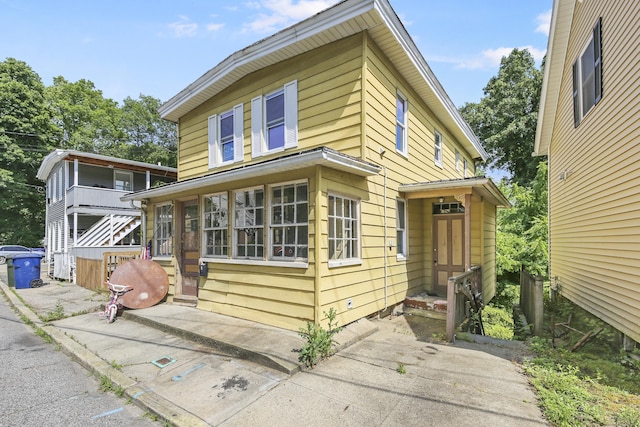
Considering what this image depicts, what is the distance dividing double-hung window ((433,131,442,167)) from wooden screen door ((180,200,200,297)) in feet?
24.1

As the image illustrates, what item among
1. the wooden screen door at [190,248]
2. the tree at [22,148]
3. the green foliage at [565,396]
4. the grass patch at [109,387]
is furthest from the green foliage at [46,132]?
the green foliage at [565,396]

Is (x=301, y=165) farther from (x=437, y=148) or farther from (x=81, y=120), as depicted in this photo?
(x=81, y=120)

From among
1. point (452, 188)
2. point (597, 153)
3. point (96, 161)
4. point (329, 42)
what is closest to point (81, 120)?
point (96, 161)

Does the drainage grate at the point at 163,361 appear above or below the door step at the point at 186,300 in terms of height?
below

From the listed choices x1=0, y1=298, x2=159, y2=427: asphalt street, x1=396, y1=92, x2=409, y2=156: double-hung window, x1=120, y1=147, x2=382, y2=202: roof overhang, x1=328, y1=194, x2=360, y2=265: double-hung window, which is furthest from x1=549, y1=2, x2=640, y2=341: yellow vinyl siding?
x1=0, y1=298, x2=159, y2=427: asphalt street

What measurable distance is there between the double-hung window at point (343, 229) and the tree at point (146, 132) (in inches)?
1093

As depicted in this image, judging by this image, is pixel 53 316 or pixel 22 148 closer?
pixel 53 316

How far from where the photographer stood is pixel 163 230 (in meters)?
8.62

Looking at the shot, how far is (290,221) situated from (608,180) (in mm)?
6268

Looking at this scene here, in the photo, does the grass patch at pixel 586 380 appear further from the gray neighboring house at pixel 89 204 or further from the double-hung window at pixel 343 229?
the gray neighboring house at pixel 89 204

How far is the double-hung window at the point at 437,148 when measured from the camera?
10039mm

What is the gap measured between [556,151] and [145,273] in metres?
13.2

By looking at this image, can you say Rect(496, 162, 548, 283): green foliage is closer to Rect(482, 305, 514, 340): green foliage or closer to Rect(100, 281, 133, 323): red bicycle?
Rect(482, 305, 514, 340): green foliage

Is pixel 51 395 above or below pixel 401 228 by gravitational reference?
below
